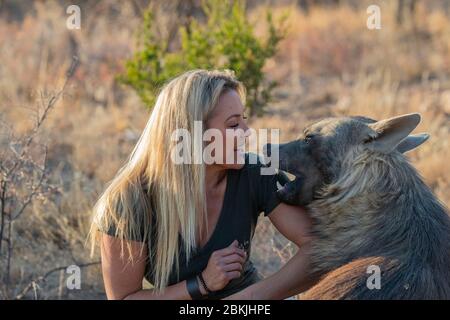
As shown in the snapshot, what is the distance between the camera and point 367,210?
13.4ft

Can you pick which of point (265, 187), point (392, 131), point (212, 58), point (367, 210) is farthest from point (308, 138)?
point (212, 58)

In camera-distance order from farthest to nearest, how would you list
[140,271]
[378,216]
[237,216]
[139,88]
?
1. [139,88]
2. [237,216]
3. [140,271]
4. [378,216]

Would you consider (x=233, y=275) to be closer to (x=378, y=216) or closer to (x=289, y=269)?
(x=289, y=269)

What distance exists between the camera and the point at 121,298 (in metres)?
4.25

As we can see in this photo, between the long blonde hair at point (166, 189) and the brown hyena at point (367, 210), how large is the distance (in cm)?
56

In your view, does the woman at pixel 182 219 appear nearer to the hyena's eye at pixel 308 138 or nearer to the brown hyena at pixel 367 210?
the brown hyena at pixel 367 210

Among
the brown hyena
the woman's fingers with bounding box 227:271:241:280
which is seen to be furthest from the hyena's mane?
the woman's fingers with bounding box 227:271:241:280

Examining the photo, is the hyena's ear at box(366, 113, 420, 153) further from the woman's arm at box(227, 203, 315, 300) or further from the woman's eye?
the woman's arm at box(227, 203, 315, 300)

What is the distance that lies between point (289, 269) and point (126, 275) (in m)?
0.86

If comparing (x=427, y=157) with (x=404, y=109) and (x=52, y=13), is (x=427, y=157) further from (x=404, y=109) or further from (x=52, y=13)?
(x=52, y=13)

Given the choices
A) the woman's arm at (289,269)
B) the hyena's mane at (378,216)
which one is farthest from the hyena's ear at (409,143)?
the woman's arm at (289,269)

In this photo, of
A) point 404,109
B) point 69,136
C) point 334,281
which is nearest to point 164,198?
point 334,281

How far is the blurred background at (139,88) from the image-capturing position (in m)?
6.40
